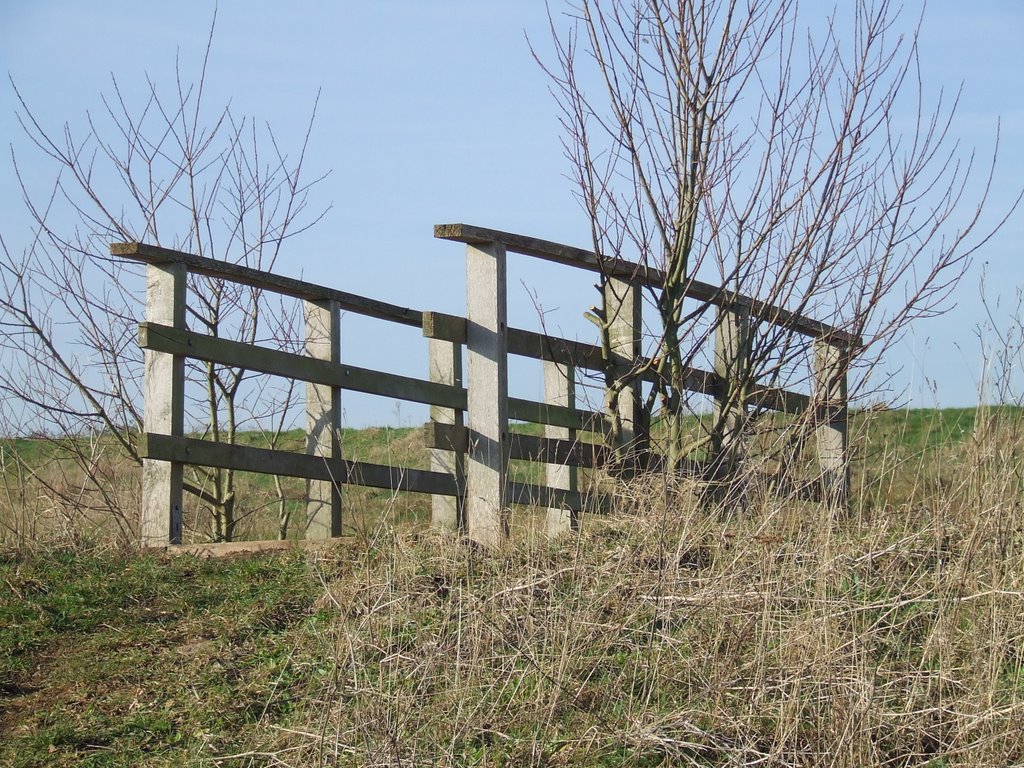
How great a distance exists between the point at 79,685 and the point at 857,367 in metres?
5.17

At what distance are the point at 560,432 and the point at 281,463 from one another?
198cm

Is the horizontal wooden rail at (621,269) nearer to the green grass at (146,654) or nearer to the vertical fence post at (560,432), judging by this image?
the vertical fence post at (560,432)

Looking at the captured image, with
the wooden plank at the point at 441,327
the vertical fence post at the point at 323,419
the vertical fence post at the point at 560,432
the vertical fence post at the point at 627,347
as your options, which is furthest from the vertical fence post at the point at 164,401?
the vertical fence post at the point at 627,347

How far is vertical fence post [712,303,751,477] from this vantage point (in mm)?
7193

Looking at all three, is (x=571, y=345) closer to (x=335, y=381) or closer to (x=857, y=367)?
(x=335, y=381)

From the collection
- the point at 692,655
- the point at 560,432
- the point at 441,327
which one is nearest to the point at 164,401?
the point at 441,327

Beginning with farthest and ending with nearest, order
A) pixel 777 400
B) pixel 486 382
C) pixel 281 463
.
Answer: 1. pixel 777 400
2. pixel 281 463
3. pixel 486 382

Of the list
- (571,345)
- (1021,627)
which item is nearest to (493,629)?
(1021,627)

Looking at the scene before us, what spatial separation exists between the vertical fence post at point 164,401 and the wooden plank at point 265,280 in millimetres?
91

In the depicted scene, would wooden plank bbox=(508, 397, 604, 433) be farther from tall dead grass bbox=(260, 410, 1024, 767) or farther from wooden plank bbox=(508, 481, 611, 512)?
tall dead grass bbox=(260, 410, 1024, 767)

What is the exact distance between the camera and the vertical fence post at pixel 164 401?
21.3 feet

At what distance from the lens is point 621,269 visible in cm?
711

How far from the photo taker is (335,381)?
23.5 ft

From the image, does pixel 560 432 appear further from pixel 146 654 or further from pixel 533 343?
pixel 146 654
